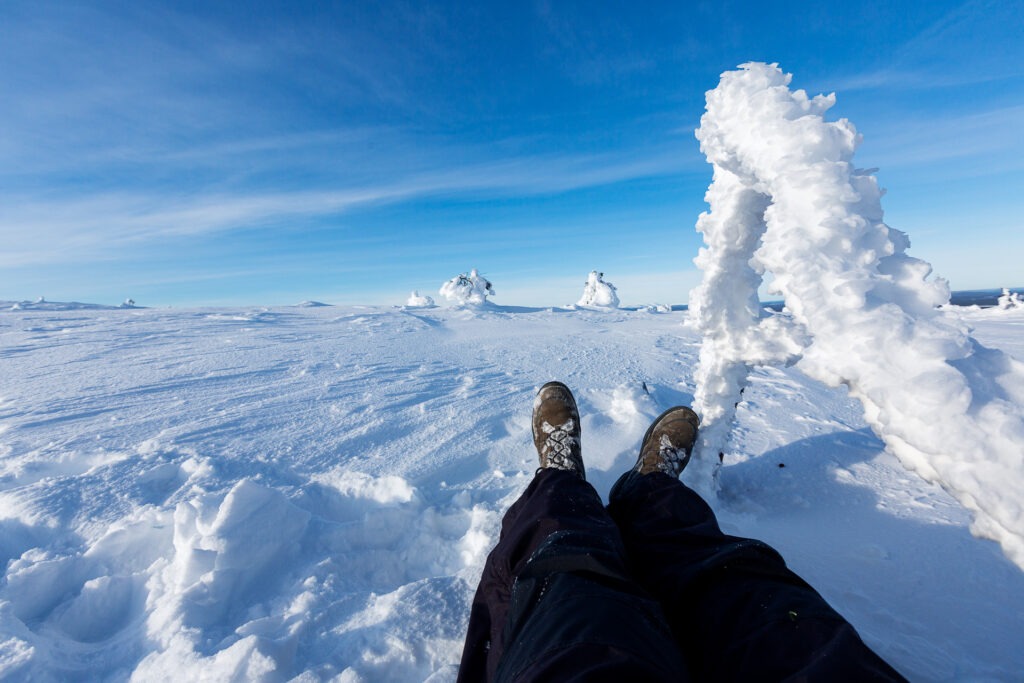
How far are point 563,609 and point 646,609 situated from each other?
0.24m

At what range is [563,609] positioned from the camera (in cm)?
116

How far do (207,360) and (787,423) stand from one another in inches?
242

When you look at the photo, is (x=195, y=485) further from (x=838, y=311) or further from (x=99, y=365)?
(x=99, y=365)

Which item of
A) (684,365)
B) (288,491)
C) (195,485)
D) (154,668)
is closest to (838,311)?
(154,668)

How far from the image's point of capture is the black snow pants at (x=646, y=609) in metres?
1.00

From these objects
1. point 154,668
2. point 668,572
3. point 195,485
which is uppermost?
point 668,572

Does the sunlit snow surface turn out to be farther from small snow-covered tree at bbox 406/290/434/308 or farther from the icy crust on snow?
small snow-covered tree at bbox 406/290/434/308

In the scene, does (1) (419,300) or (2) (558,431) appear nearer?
(2) (558,431)

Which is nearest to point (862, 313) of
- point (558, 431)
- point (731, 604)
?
point (731, 604)

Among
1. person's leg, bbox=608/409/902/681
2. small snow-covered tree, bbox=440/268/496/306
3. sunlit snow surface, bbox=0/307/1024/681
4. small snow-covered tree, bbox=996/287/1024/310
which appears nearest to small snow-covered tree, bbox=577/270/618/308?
small snow-covered tree, bbox=440/268/496/306

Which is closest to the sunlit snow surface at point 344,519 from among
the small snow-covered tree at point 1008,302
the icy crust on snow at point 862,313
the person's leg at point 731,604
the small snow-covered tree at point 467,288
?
the person's leg at point 731,604

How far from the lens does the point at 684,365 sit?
17.8ft

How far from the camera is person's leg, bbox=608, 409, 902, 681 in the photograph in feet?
3.29

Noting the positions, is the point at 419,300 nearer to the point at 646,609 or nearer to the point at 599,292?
the point at 599,292
